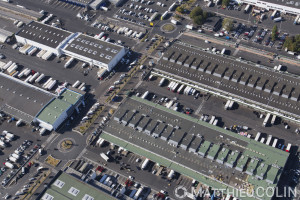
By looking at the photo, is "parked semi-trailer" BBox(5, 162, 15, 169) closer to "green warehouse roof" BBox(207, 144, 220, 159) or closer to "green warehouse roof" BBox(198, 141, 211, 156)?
"green warehouse roof" BBox(198, 141, 211, 156)

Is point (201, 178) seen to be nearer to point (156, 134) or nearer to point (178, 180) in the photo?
point (178, 180)

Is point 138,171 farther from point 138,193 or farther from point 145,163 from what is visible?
point 138,193

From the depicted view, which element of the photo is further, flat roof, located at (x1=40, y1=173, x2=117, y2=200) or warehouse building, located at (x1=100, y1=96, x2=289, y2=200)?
warehouse building, located at (x1=100, y1=96, x2=289, y2=200)

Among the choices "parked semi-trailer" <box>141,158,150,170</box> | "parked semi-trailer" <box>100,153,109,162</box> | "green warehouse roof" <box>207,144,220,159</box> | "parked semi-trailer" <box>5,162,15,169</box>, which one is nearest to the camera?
"green warehouse roof" <box>207,144,220,159</box>

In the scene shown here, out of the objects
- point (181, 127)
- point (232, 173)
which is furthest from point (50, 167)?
point (232, 173)

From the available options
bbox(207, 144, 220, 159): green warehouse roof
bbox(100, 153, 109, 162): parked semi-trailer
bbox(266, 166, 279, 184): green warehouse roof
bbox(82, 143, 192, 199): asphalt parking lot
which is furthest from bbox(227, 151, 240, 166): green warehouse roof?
bbox(100, 153, 109, 162): parked semi-trailer

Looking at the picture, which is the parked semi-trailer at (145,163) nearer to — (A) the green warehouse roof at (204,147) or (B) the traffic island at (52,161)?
(A) the green warehouse roof at (204,147)

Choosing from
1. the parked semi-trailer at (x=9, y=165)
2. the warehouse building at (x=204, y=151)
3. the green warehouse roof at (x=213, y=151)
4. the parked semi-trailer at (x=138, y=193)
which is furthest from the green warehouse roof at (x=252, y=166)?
the parked semi-trailer at (x=9, y=165)
